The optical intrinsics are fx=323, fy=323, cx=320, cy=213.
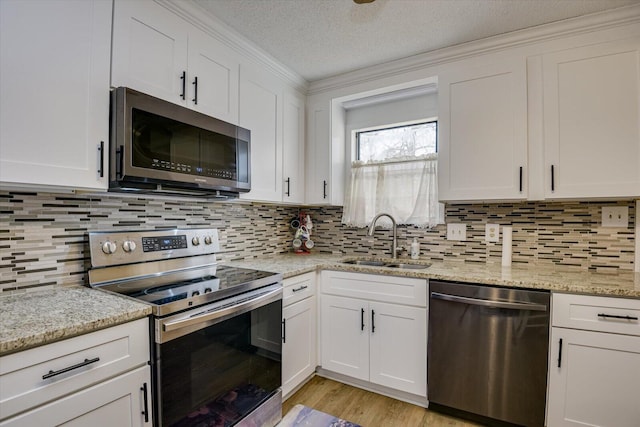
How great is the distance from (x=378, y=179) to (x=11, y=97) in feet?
7.48

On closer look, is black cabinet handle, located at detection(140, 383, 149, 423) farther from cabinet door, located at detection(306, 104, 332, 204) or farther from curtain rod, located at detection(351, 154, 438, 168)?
curtain rod, located at detection(351, 154, 438, 168)

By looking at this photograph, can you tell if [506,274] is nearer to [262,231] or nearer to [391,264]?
[391,264]

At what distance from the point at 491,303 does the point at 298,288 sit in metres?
1.11

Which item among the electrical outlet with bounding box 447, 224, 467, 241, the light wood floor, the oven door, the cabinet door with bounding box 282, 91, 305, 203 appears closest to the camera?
the oven door

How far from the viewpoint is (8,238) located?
132 cm

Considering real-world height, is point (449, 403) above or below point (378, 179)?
below

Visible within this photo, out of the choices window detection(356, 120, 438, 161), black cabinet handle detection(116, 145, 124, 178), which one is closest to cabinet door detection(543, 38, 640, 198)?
window detection(356, 120, 438, 161)

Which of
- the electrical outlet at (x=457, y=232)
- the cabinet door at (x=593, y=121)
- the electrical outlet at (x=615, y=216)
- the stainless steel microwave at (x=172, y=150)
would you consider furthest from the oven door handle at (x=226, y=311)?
the electrical outlet at (x=615, y=216)

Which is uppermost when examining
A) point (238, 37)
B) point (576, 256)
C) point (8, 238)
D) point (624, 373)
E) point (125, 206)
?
point (238, 37)

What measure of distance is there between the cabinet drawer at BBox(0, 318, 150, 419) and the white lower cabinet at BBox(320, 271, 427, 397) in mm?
1292

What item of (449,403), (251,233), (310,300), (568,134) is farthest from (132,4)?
(449,403)

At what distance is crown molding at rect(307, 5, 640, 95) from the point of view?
174 cm

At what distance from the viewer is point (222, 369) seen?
1451 mm

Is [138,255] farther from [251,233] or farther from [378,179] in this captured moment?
[378,179]
